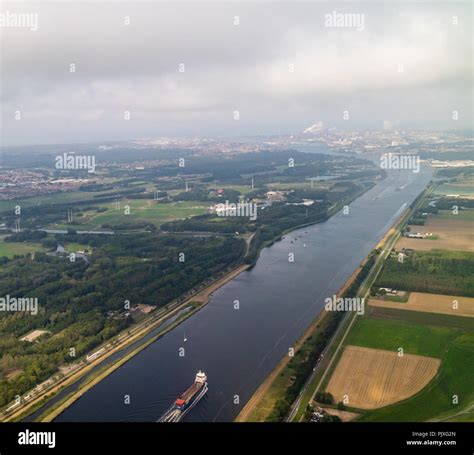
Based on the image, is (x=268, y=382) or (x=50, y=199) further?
(x=50, y=199)

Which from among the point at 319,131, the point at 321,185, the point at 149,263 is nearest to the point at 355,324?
the point at 149,263

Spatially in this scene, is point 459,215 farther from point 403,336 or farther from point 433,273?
point 403,336

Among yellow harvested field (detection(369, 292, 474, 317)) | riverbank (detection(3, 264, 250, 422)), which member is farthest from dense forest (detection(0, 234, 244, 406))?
yellow harvested field (detection(369, 292, 474, 317))

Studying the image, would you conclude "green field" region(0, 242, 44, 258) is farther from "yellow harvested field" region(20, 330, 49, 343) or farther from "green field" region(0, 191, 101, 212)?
"green field" region(0, 191, 101, 212)

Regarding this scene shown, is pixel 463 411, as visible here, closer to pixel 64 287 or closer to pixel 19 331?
pixel 19 331

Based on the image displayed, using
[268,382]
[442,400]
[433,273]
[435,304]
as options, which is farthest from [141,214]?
[442,400]

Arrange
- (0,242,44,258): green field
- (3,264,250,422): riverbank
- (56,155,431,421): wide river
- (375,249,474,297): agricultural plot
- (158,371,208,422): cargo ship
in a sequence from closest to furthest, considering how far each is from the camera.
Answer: (158,371,208,422): cargo ship < (56,155,431,421): wide river < (3,264,250,422): riverbank < (375,249,474,297): agricultural plot < (0,242,44,258): green field
